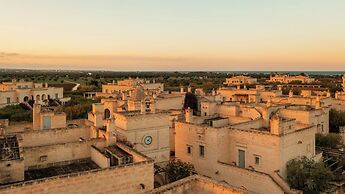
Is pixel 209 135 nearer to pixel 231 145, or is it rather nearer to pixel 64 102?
pixel 231 145

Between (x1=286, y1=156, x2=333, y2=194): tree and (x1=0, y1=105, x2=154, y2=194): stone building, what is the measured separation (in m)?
9.43

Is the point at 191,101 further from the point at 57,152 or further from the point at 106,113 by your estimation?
the point at 57,152

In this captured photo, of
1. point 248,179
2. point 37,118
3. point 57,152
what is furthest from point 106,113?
point 248,179

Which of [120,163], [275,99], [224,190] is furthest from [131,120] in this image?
[275,99]

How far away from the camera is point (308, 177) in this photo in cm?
2062

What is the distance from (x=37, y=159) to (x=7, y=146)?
198 cm

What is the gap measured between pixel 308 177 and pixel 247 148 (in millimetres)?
4210

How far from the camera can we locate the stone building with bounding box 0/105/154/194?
48.0ft

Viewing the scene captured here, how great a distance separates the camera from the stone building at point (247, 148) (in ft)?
69.1

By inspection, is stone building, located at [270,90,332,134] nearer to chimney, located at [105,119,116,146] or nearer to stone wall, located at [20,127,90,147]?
chimney, located at [105,119,116,146]

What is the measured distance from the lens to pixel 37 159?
1850 cm

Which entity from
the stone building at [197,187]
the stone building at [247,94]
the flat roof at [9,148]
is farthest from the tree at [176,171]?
the stone building at [247,94]

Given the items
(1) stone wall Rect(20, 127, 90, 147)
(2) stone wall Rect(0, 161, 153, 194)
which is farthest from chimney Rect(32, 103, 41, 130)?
(2) stone wall Rect(0, 161, 153, 194)

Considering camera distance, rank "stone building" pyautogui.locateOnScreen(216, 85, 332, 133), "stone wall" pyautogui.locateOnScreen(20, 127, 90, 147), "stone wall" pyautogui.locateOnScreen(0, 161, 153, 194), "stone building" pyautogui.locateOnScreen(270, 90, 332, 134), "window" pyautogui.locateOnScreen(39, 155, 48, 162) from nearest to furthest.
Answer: "stone wall" pyautogui.locateOnScreen(0, 161, 153, 194) → "window" pyautogui.locateOnScreen(39, 155, 48, 162) → "stone wall" pyautogui.locateOnScreen(20, 127, 90, 147) → "stone building" pyautogui.locateOnScreen(270, 90, 332, 134) → "stone building" pyautogui.locateOnScreen(216, 85, 332, 133)
